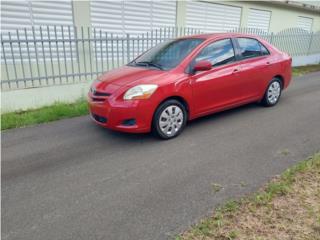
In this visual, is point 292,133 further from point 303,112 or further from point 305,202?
point 305,202

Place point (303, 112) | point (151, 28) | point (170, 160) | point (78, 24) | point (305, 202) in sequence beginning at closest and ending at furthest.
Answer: point (305, 202), point (170, 160), point (303, 112), point (78, 24), point (151, 28)

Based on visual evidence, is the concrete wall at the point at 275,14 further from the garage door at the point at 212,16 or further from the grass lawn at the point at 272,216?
the grass lawn at the point at 272,216

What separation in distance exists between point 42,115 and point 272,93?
4797mm

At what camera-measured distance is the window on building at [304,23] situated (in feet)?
57.5

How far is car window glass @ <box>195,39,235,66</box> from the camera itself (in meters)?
4.52

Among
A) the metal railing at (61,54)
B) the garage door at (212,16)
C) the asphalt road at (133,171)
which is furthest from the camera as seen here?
the garage door at (212,16)

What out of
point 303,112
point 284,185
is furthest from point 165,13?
point 284,185

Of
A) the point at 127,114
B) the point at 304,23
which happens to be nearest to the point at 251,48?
the point at 127,114

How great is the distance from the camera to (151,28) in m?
9.24

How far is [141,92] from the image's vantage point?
3.91 m

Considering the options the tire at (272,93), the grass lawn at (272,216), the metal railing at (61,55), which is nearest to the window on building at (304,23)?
the metal railing at (61,55)

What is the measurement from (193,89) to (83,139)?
1.96 metres

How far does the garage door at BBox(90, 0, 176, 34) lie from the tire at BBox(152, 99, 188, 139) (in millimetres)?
4856

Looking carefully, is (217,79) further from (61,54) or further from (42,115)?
(61,54)
